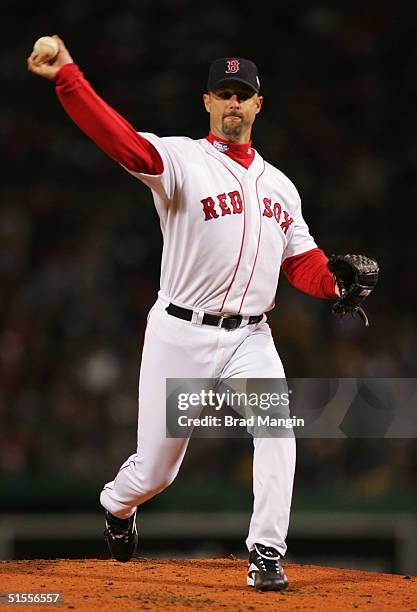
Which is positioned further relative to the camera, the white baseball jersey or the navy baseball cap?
the navy baseball cap

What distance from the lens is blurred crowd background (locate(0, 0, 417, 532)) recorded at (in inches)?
289

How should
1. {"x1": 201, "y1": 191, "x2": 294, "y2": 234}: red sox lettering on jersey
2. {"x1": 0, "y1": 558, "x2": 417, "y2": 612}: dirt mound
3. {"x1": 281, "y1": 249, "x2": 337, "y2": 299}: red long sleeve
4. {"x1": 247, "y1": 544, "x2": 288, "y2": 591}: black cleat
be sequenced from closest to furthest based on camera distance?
{"x1": 0, "y1": 558, "x2": 417, "y2": 612}: dirt mound → {"x1": 247, "y1": 544, "x2": 288, "y2": 591}: black cleat → {"x1": 201, "y1": 191, "x2": 294, "y2": 234}: red sox lettering on jersey → {"x1": 281, "y1": 249, "x2": 337, "y2": 299}: red long sleeve

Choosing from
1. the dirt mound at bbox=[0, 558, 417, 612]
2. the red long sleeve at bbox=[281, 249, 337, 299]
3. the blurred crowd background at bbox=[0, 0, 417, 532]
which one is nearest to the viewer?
the dirt mound at bbox=[0, 558, 417, 612]

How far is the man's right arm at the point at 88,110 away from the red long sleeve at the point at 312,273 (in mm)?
985

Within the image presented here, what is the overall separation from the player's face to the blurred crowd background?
135 inches

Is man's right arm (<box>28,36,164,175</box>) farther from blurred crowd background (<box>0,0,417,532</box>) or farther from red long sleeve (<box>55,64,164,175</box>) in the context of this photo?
blurred crowd background (<box>0,0,417,532</box>)

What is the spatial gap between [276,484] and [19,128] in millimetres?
7265

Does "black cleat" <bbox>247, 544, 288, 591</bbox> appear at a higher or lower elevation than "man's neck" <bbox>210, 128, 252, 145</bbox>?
lower

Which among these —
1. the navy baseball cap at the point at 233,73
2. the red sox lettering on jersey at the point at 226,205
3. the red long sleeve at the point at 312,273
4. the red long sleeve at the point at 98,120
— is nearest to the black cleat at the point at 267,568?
the red long sleeve at the point at 312,273

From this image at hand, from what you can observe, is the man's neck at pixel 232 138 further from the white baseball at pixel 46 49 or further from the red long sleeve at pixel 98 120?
the white baseball at pixel 46 49

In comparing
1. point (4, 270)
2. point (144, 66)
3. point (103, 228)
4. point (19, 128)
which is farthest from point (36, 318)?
point (144, 66)

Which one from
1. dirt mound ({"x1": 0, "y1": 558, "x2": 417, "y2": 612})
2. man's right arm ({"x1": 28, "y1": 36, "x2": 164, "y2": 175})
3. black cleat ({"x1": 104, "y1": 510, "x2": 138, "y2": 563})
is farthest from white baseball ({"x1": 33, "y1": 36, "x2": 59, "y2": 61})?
black cleat ({"x1": 104, "y1": 510, "x2": 138, "y2": 563})

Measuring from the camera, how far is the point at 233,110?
12.9 feet

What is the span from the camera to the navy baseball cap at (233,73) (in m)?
3.94
